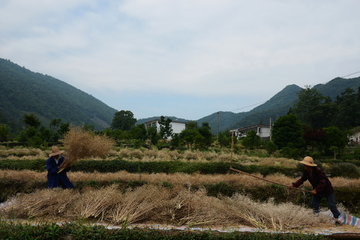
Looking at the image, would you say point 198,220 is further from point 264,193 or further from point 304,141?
point 304,141

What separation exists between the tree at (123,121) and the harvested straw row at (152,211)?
61.1 meters

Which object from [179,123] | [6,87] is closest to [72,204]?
[179,123]

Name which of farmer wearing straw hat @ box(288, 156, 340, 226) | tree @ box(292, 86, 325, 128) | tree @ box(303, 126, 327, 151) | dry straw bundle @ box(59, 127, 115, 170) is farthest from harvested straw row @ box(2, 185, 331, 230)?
tree @ box(292, 86, 325, 128)

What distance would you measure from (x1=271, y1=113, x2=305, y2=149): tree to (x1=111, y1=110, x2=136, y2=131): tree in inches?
1823

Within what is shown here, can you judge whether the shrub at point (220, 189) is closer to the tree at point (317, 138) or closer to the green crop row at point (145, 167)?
the green crop row at point (145, 167)

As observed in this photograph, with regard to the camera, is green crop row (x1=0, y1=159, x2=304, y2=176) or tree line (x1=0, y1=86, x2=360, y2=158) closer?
green crop row (x1=0, y1=159, x2=304, y2=176)

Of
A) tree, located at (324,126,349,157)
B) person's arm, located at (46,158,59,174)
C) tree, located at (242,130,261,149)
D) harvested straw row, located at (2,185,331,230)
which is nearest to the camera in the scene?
harvested straw row, located at (2,185,331,230)

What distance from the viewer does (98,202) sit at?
3938mm

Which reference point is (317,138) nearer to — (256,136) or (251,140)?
(256,136)

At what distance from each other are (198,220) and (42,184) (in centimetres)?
469

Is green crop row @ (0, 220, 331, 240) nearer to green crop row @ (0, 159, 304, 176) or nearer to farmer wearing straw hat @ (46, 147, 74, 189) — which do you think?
farmer wearing straw hat @ (46, 147, 74, 189)

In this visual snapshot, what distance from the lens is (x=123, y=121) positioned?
63.8 metres

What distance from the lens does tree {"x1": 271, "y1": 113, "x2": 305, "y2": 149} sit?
2402 cm

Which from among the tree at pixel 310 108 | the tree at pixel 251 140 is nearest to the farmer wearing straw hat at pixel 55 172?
the tree at pixel 251 140
